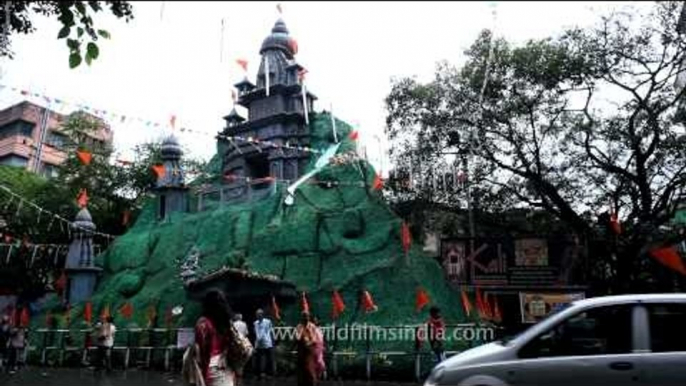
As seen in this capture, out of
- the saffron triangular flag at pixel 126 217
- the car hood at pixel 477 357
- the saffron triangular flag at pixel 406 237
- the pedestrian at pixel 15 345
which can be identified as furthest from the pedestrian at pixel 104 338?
the saffron triangular flag at pixel 126 217

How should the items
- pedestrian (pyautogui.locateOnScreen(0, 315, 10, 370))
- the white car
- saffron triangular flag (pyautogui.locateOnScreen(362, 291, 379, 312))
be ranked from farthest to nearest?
saffron triangular flag (pyautogui.locateOnScreen(362, 291, 379, 312)) < pedestrian (pyautogui.locateOnScreen(0, 315, 10, 370)) < the white car

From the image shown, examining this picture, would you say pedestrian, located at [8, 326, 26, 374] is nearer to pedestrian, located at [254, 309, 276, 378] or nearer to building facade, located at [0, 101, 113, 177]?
pedestrian, located at [254, 309, 276, 378]

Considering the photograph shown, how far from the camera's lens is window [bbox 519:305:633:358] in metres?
6.95

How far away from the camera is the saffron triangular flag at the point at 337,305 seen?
68.5 feet

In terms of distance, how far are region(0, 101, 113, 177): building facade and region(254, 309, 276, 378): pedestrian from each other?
2481cm

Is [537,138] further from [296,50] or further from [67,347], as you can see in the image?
[67,347]

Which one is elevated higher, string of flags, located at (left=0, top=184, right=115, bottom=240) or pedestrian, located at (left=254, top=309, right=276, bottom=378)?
string of flags, located at (left=0, top=184, right=115, bottom=240)

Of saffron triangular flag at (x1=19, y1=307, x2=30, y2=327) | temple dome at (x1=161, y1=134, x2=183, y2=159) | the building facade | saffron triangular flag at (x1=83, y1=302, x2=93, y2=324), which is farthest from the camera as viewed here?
the building facade

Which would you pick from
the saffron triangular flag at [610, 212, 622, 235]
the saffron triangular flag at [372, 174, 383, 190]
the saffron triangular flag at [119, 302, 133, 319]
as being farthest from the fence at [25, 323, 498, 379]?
the saffron triangular flag at [372, 174, 383, 190]

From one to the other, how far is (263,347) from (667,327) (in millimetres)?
11666

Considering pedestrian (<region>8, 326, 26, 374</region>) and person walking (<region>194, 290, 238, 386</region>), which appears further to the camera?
pedestrian (<region>8, 326, 26, 374</region>)

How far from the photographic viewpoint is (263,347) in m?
17.1

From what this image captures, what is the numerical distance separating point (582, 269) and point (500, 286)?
8.15 ft

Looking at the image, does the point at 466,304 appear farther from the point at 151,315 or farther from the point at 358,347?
the point at 151,315
